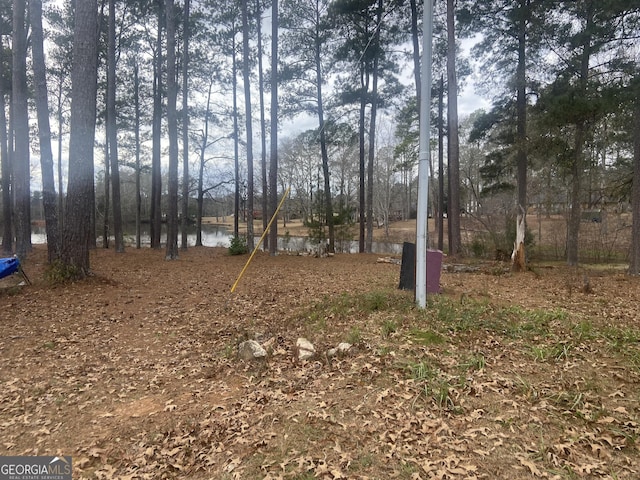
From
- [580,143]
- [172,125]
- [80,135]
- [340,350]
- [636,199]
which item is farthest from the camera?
[172,125]

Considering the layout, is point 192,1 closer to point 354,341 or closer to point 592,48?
point 592,48

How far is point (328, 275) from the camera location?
29.6 ft

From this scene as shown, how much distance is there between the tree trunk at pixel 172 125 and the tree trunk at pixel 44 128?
3223mm

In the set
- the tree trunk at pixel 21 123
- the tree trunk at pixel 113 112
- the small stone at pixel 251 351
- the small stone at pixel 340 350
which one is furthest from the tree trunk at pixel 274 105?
the small stone at pixel 340 350

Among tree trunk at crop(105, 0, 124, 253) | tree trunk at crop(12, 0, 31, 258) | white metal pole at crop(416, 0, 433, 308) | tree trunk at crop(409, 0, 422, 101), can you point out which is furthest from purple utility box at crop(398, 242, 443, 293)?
tree trunk at crop(105, 0, 124, 253)

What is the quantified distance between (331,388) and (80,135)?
701cm

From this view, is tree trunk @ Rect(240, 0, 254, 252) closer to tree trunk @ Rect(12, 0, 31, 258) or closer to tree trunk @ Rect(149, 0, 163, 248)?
tree trunk @ Rect(149, 0, 163, 248)

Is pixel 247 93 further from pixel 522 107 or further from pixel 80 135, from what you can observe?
pixel 522 107

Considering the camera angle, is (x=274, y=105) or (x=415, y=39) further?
(x=415, y=39)

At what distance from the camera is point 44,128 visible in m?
8.62

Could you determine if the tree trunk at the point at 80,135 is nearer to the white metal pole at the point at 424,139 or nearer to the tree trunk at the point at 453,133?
the white metal pole at the point at 424,139

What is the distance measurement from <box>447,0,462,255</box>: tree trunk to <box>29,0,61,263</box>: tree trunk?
1135 centimetres

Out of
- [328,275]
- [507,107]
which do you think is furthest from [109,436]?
[507,107]

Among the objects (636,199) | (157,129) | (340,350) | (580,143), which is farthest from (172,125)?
(636,199)
